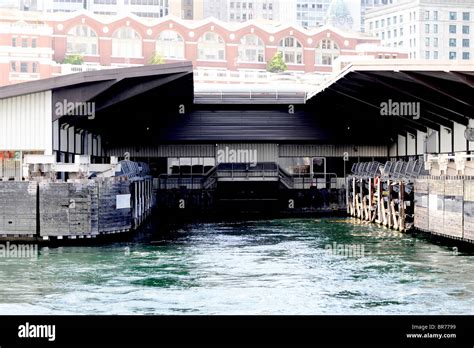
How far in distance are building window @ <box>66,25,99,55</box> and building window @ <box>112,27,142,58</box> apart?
129 inches

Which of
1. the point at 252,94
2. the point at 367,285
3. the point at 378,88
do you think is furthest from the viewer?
the point at 252,94

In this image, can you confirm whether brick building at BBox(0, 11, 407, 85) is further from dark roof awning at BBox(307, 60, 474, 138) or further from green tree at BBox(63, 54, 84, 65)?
dark roof awning at BBox(307, 60, 474, 138)

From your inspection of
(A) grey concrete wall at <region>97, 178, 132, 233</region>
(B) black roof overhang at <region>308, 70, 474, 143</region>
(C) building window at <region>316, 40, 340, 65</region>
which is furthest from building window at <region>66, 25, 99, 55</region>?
(A) grey concrete wall at <region>97, 178, 132, 233</region>

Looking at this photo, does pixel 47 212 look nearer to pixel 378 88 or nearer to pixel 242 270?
pixel 242 270

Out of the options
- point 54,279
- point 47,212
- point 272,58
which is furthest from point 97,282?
point 272,58

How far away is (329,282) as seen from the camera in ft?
83.2

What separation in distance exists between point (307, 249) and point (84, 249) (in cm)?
892

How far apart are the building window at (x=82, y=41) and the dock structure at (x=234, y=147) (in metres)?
79.3

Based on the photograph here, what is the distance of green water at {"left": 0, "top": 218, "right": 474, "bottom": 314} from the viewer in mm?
21188

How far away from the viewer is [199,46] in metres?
154

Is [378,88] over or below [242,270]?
over

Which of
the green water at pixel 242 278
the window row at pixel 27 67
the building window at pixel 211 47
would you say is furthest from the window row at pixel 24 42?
the green water at pixel 242 278

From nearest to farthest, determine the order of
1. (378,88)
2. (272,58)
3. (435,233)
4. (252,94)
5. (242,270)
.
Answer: (242,270), (435,233), (378,88), (252,94), (272,58)
